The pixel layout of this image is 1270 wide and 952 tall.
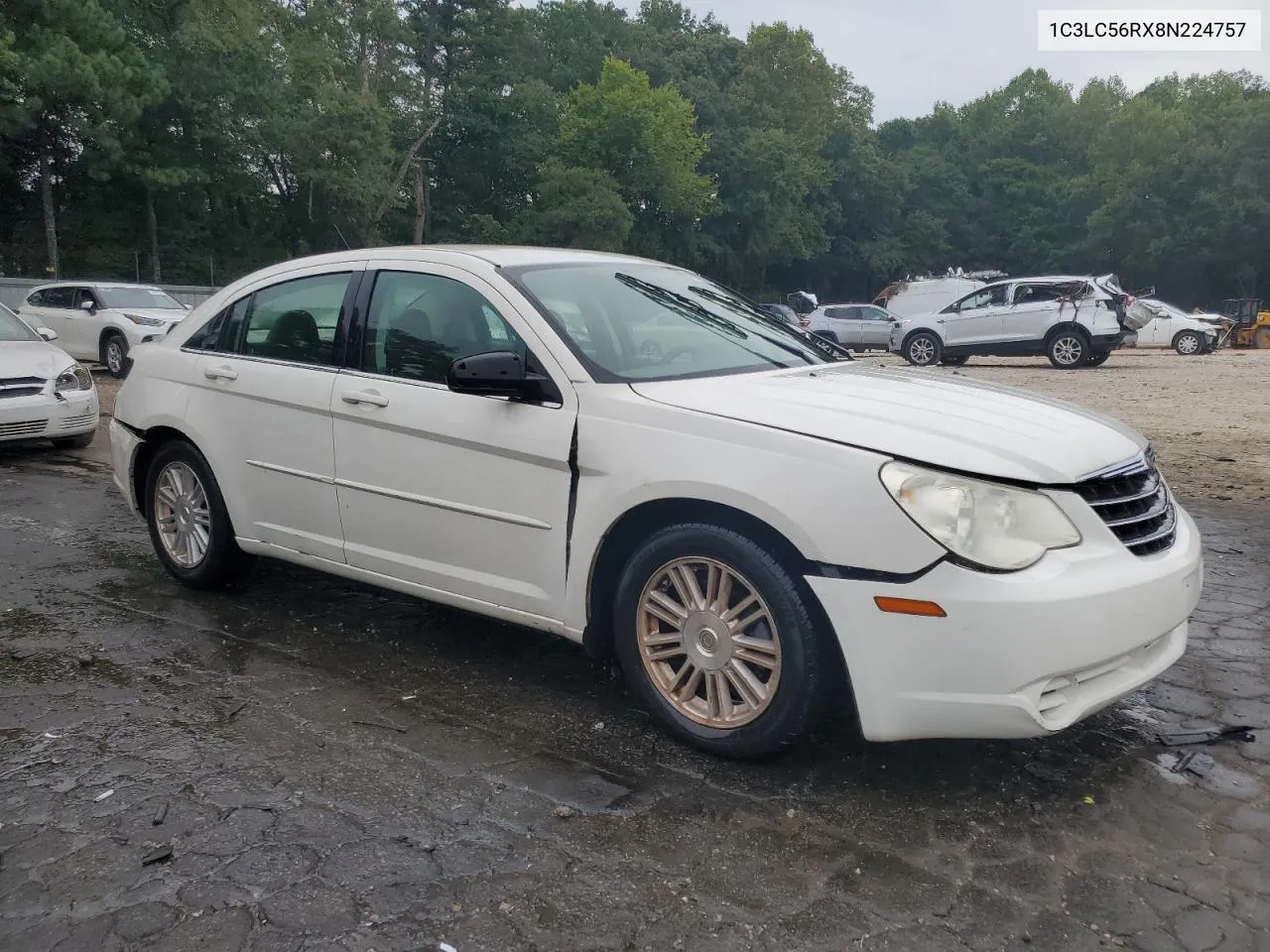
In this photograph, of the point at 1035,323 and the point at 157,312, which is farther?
the point at 1035,323

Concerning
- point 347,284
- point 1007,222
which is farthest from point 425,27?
point 347,284

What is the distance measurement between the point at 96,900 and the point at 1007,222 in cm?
6916

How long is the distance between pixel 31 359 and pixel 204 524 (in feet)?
18.7

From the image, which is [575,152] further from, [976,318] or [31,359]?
[31,359]

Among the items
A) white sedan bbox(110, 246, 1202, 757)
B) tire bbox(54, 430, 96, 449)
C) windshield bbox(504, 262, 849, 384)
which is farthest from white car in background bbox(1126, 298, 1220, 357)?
white sedan bbox(110, 246, 1202, 757)

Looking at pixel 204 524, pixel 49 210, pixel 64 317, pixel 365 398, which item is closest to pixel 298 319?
pixel 365 398

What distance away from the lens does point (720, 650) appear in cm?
321

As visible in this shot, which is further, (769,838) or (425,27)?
(425,27)

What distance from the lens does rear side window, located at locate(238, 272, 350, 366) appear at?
173 inches

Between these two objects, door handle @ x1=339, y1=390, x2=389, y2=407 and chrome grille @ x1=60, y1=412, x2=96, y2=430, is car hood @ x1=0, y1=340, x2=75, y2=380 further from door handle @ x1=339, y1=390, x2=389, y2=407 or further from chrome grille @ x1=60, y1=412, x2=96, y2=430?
door handle @ x1=339, y1=390, x2=389, y2=407

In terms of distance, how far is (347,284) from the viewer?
4.38 m

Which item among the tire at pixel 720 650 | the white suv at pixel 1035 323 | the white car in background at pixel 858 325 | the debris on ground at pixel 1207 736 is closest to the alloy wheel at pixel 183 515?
the tire at pixel 720 650

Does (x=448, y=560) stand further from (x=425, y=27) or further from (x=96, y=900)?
(x=425, y=27)

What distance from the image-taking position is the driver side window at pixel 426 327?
12.8 ft
